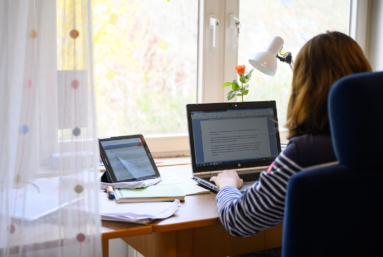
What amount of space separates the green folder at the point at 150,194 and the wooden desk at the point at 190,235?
45 millimetres

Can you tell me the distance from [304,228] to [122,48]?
4.27ft

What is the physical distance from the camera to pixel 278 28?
6.73 feet

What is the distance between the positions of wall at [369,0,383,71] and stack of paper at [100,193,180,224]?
1736 mm

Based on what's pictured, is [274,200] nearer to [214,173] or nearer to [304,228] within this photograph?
[304,228]

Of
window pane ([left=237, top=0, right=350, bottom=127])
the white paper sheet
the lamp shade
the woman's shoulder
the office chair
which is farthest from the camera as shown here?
window pane ([left=237, top=0, right=350, bottom=127])

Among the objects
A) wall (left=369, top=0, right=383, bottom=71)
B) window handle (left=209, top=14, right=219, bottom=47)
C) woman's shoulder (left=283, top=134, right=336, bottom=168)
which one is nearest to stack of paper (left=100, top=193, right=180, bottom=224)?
woman's shoulder (left=283, top=134, right=336, bottom=168)

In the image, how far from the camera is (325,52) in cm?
93

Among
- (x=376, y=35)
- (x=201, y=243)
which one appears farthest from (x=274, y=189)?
(x=376, y=35)

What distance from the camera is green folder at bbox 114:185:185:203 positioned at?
116 centimetres

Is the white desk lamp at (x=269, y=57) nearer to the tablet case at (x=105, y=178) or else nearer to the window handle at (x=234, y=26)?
the window handle at (x=234, y=26)

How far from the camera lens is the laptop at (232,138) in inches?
55.3

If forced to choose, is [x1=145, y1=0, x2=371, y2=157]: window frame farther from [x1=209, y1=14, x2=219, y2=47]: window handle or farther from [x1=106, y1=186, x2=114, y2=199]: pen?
[x1=106, y1=186, x2=114, y2=199]: pen

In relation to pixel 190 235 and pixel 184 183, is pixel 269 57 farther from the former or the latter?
pixel 190 235

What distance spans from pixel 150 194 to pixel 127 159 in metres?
0.24
